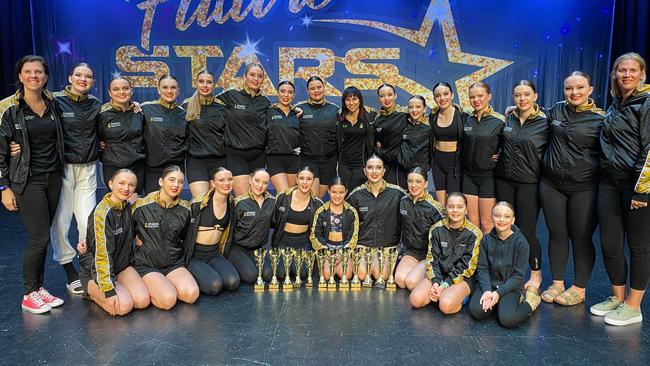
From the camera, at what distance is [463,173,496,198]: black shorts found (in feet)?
13.4

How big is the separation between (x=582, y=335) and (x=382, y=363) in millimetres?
1374

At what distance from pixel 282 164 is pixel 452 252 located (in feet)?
6.22

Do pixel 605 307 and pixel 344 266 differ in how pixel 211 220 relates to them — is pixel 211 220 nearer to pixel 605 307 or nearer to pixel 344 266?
pixel 344 266

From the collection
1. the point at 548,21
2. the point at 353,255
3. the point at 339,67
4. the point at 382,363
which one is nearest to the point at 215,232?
the point at 353,255

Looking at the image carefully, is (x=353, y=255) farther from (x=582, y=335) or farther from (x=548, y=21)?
(x=548, y=21)

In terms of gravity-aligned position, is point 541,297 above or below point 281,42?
below

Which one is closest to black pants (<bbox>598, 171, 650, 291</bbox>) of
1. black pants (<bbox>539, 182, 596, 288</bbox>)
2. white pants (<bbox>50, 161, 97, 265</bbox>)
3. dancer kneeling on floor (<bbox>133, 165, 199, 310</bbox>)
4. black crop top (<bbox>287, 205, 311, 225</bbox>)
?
black pants (<bbox>539, 182, 596, 288</bbox>)

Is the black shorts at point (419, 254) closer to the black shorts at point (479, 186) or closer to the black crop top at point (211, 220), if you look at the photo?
the black shorts at point (479, 186)

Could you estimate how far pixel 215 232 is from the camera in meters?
4.00

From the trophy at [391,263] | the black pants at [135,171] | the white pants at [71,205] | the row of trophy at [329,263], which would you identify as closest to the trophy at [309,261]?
the row of trophy at [329,263]

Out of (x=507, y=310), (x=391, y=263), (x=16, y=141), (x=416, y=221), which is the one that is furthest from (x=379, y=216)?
(x=16, y=141)

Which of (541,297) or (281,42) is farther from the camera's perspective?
(281,42)

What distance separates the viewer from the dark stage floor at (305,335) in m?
2.80

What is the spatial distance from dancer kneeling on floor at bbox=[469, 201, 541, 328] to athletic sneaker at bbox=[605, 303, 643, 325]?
45cm
